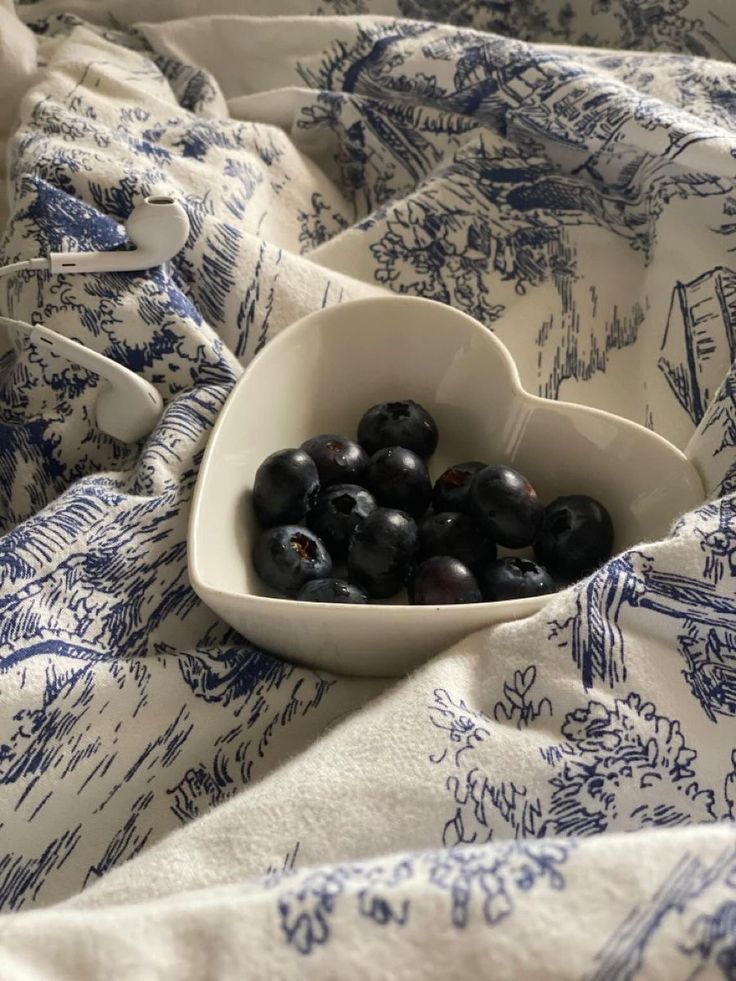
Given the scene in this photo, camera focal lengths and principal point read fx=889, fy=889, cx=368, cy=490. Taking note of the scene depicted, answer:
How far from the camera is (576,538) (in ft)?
1.87

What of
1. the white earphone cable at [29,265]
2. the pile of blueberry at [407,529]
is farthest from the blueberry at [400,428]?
the white earphone cable at [29,265]

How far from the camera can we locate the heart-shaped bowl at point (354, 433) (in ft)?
1.64

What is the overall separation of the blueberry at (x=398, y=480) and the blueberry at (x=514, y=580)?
0.08m

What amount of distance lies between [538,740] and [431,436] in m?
0.27

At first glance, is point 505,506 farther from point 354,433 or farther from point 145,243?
point 145,243

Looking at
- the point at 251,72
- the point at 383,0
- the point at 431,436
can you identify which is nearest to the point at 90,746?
the point at 431,436

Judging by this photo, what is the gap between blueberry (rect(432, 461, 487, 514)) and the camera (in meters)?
0.61

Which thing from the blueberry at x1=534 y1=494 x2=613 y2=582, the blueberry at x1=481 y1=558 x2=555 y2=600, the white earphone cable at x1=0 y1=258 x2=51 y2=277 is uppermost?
the white earphone cable at x1=0 y1=258 x2=51 y2=277

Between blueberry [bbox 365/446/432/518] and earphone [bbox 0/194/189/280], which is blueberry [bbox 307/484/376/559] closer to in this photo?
blueberry [bbox 365/446/432/518]

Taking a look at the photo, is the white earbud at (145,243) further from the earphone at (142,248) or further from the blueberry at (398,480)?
the blueberry at (398,480)

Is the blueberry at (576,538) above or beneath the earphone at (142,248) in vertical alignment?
beneath

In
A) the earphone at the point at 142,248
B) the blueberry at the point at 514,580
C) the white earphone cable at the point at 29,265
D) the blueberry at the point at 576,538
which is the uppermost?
the earphone at the point at 142,248

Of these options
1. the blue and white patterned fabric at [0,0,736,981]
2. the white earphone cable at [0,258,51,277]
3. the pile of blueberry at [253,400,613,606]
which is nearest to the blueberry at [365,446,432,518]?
the pile of blueberry at [253,400,613,606]

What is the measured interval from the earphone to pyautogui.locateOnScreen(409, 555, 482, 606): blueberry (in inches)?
12.0
